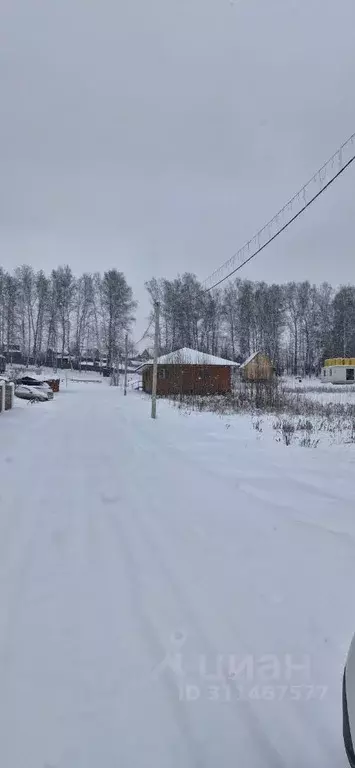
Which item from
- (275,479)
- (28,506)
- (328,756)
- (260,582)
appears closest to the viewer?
(328,756)

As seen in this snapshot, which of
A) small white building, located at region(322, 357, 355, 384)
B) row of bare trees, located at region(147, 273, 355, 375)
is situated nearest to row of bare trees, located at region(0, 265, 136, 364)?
row of bare trees, located at region(147, 273, 355, 375)

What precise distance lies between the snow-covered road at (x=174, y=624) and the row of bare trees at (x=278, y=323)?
60.4 m

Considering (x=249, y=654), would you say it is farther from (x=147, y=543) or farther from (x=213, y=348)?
(x=213, y=348)

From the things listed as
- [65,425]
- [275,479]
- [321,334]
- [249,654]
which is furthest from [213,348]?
[249,654]

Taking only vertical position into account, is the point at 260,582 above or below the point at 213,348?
below

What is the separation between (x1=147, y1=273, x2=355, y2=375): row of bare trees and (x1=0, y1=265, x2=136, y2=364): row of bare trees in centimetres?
651

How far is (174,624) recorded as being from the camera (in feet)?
9.81

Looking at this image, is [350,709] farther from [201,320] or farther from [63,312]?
[63,312]

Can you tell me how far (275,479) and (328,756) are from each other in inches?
Answer: 216

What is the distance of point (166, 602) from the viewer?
3.28 meters

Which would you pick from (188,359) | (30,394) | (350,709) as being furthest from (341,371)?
(350,709)

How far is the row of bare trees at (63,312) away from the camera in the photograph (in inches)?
2798

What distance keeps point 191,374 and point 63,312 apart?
4226 centimetres

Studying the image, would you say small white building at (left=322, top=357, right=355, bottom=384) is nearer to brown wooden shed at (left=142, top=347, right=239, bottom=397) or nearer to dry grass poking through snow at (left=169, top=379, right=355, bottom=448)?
brown wooden shed at (left=142, top=347, right=239, bottom=397)
